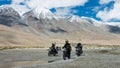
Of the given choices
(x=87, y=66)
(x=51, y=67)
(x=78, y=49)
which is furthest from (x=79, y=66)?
(x=78, y=49)

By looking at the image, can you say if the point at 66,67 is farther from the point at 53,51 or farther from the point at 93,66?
the point at 53,51

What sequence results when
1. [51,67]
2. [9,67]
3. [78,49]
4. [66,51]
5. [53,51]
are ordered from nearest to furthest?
[51,67] < [9,67] < [66,51] < [78,49] < [53,51]

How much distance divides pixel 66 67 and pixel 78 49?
20.7m

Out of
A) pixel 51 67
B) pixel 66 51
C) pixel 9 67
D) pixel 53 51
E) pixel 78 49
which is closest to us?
pixel 51 67

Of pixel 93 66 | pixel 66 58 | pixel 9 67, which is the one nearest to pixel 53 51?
pixel 66 58

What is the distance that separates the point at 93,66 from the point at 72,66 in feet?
6.60

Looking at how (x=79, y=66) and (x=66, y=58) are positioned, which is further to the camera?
(x=66, y=58)

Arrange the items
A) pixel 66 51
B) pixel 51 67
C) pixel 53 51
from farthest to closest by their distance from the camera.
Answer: pixel 53 51
pixel 66 51
pixel 51 67

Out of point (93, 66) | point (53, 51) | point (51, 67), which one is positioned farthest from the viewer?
point (53, 51)

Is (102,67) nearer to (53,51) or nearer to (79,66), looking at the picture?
(79,66)

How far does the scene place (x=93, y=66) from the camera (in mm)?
26594

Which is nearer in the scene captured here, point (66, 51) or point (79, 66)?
point (79, 66)

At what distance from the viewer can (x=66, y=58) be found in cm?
4066

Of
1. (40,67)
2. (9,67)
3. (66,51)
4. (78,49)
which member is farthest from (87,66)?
(78,49)
